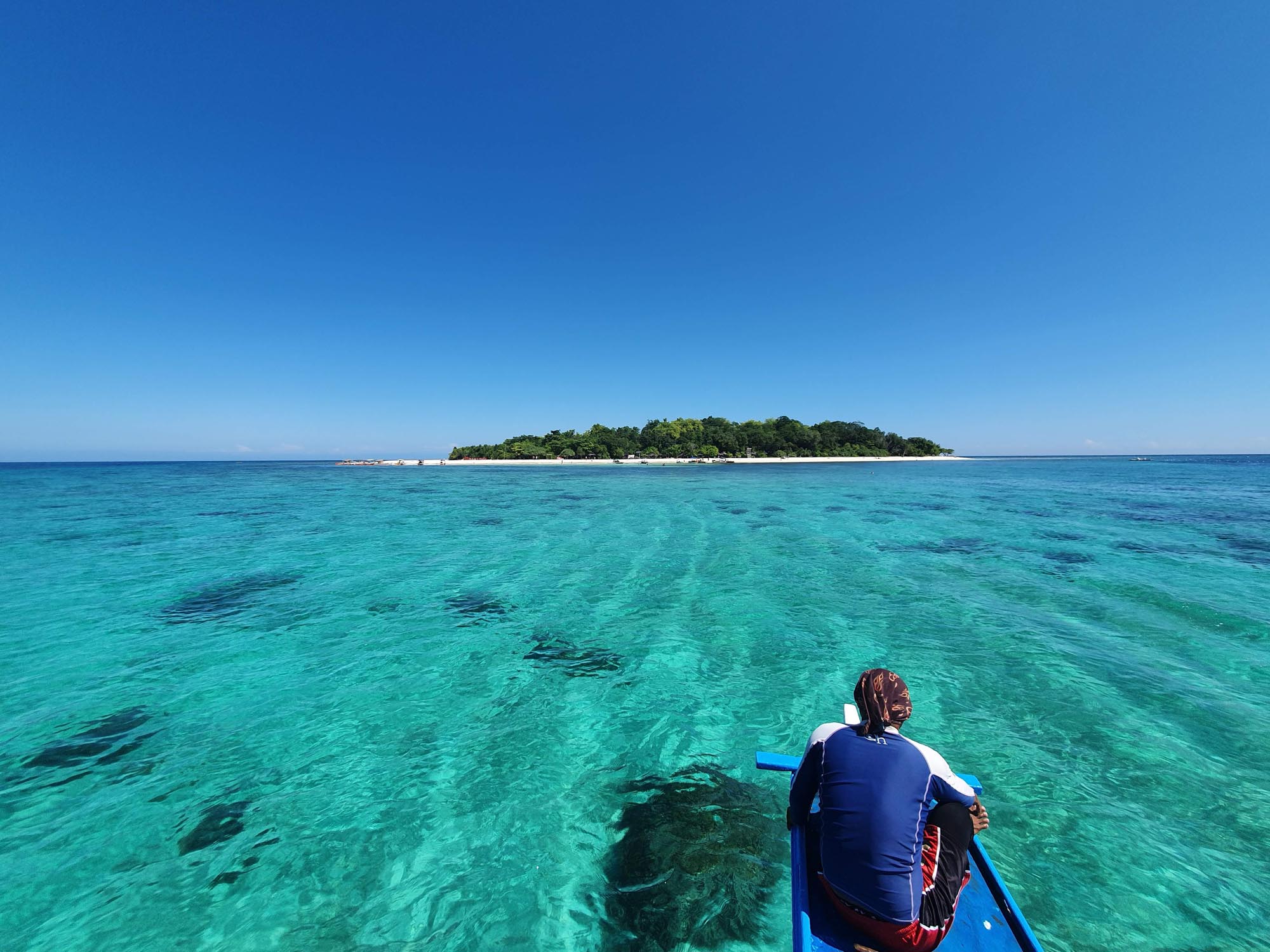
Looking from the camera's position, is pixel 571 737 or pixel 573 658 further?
pixel 573 658

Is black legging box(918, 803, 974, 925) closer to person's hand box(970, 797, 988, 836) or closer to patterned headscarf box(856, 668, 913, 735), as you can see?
person's hand box(970, 797, 988, 836)

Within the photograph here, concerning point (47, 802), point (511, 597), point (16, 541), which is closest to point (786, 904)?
point (47, 802)

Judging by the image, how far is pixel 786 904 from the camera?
4.25m

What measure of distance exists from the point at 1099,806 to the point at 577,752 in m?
6.37

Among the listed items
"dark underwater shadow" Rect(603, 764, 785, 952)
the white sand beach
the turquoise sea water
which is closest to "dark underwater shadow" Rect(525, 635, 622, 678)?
the turquoise sea water

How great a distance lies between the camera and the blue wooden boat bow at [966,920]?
9.27 ft

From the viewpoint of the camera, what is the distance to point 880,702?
117 inches

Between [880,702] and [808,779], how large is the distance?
0.84m

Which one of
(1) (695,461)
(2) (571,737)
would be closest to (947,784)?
(2) (571,737)

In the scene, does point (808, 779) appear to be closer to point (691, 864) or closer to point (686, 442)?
point (691, 864)

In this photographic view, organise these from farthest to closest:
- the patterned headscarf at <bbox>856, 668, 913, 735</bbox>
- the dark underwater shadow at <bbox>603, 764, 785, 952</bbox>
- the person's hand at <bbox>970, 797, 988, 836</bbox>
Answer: the dark underwater shadow at <bbox>603, 764, 785, 952</bbox>, the person's hand at <bbox>970, 797, 988, 836</bbox>, the patterned headscarf at <bbox>856, 668, 913, 735</bbox>

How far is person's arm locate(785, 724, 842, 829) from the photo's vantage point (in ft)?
10.5

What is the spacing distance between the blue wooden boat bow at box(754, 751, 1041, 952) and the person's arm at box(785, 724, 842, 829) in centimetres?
14

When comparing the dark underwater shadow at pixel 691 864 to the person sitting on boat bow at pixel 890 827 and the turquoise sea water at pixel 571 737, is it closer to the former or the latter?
the turquoise sea water at pixel 571 737
